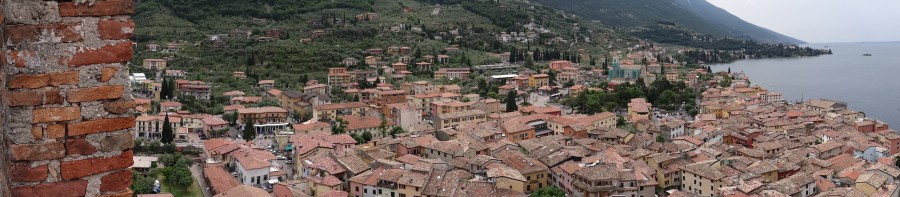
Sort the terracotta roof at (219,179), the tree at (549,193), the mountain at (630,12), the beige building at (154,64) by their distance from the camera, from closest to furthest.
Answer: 1. the tree at (549,193)
2. the terracotta roof at (219,179)
3. the beige building at (154,64)
4. the mountain at (630,12)

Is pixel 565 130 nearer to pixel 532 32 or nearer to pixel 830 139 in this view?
pixel 830 139

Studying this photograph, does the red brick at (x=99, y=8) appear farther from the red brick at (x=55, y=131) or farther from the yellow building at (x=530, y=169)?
the yellow building at (x=530, y=169)

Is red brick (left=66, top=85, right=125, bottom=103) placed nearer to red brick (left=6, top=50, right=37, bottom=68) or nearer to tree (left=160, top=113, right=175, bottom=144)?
red brick (left=6, top=50, right=37, bottom=68)

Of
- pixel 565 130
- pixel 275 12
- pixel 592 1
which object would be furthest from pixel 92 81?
pixel 592 1

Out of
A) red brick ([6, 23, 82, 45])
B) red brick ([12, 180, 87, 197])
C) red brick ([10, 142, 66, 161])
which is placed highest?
red brick ([6, 23, 82, 45])

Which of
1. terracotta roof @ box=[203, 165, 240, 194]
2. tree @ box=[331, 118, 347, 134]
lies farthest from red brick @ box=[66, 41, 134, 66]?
tree @ box=[331, 118, 347, 134]

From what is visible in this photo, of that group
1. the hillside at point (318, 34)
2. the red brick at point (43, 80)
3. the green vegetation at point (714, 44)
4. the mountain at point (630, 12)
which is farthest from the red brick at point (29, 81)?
the mountain at point (630, 12)

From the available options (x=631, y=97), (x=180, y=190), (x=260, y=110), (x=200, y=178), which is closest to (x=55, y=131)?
(x=180, y=190)
